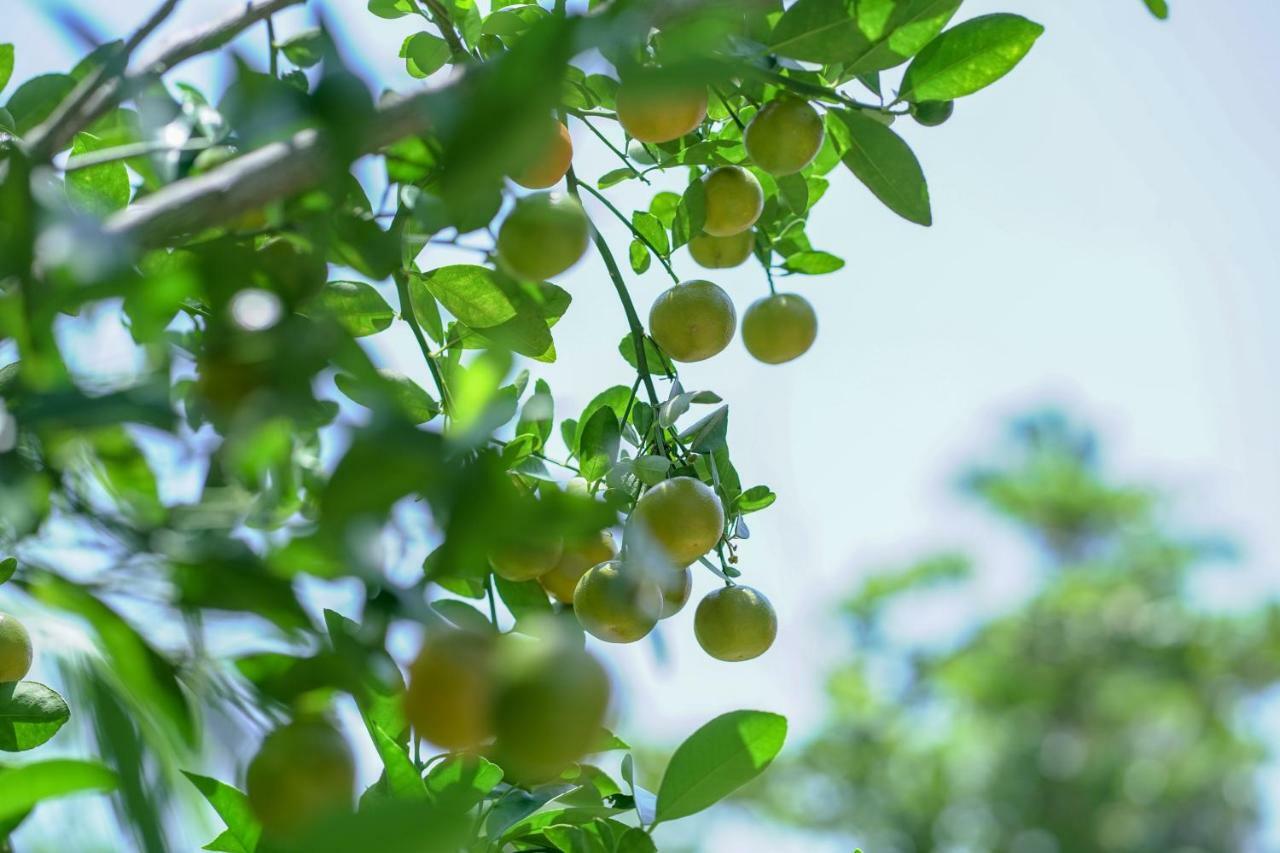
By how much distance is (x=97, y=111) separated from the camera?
35cm

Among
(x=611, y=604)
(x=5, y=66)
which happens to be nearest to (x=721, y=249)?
(x=611, y=604)

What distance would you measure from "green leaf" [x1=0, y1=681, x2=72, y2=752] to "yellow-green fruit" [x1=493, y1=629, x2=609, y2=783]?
0.30m

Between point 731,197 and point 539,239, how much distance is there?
26 cm

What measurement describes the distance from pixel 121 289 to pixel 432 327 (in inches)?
13.9

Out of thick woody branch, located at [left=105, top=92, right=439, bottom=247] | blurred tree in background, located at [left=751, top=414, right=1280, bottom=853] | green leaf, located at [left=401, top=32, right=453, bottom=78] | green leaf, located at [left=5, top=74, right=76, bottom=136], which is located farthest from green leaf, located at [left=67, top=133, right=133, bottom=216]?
blurred tree in background, located at [left=751, top=414, right=1280, bottom=853]

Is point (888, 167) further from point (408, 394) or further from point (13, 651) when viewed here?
point (13, 651)

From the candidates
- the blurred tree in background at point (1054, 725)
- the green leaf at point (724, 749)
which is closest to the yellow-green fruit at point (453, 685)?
the green leaf at point (724, 749)

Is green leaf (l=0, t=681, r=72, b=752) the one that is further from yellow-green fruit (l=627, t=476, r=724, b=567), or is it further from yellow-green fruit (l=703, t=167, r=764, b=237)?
yellow-green fruit (l=703, t=167, r=764, b=237)

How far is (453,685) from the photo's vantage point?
0.27 m

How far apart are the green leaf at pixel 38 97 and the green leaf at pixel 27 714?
260 mm

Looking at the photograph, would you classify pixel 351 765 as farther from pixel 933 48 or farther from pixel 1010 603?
pixel 1010 603

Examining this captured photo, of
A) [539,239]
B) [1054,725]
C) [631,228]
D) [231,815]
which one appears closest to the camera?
[539,239]

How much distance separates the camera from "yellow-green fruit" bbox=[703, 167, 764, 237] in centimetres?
62

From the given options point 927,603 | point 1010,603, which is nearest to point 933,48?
point 927,603
